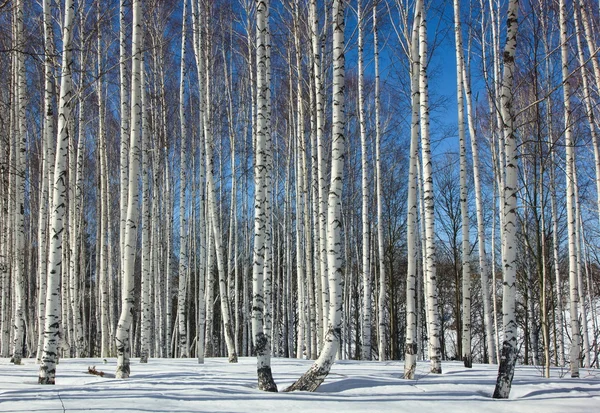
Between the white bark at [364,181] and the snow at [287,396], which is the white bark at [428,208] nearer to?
the snow at [287,396]

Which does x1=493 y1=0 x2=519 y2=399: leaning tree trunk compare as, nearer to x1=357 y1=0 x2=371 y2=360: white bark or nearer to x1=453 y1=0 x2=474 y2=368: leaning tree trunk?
x1=453 y1=0 x2=474 y2=368: leaning tree trunk

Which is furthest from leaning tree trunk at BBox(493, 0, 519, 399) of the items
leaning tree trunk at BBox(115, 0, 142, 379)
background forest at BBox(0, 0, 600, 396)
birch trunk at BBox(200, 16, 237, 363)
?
birch trunk at BBox(200, 16, 237, 363)

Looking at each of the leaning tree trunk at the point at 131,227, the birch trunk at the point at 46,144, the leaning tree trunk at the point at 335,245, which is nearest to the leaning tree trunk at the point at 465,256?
the leaning tree trunk at the point at 335,245

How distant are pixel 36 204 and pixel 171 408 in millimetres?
18649

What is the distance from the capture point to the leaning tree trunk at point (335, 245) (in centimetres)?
584

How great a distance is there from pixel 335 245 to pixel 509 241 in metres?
2.10

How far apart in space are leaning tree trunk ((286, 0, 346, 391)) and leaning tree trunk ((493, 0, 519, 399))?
1.95 metres

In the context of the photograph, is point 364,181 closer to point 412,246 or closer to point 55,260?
point 412,246

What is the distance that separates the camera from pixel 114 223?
21688 millimetres

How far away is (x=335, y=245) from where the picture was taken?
5965 millimetres

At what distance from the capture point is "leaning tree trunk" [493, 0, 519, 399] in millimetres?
5852

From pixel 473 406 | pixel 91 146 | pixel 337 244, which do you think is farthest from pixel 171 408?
pixel 91 146

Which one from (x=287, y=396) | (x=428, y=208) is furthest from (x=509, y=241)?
(x=287, y=396)

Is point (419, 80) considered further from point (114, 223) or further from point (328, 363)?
point (114, 223)
